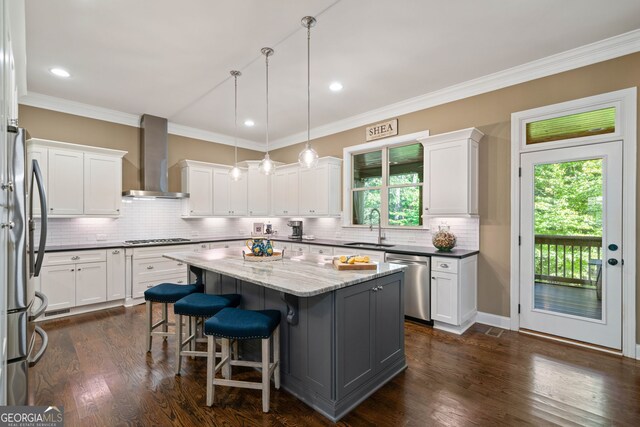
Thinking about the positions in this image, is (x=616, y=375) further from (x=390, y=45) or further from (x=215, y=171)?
(x=215, y=171)

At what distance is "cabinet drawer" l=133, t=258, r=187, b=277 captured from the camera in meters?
4.75

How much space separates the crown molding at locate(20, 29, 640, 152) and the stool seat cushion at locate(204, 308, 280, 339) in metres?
3.71

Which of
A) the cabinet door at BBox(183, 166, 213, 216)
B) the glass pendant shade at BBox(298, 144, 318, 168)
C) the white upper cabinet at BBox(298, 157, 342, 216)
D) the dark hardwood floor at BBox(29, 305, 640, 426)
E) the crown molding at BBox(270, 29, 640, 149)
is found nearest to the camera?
the dark hardwood floor at BBox(29, 305, 640, 426)

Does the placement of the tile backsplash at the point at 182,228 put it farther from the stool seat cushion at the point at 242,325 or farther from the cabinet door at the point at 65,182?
the stool seat cushion at the point at 242,325

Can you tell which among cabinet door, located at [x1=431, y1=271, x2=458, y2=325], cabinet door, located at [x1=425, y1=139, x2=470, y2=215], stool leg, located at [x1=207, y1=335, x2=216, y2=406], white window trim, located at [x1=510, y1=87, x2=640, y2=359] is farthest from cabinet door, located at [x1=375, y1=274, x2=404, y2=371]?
white window trim, located at [x1=510, y1=87, x2=640, y2=359]

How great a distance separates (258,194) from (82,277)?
3.35 metres

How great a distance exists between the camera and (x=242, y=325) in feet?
6.96

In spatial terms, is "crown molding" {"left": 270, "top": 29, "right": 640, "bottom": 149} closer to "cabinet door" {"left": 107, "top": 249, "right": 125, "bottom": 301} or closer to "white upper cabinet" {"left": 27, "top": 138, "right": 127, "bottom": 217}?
"white upper cabinet" {"left": 27, "top": 138, "right": 127, "bottom": 217}

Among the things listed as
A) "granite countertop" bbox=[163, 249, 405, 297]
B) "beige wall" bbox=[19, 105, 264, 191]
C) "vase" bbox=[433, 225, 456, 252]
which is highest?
"beige wall" bbox=[19, 105, 264, 191]

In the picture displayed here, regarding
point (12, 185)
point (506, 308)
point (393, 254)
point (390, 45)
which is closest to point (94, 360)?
point (12, 185)

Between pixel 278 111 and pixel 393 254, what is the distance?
9.75ft

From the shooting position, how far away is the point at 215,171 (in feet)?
19.8

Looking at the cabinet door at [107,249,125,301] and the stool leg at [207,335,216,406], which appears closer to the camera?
the stool leg at [207,335,216,406]

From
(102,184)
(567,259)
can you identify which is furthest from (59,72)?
(567,259)
